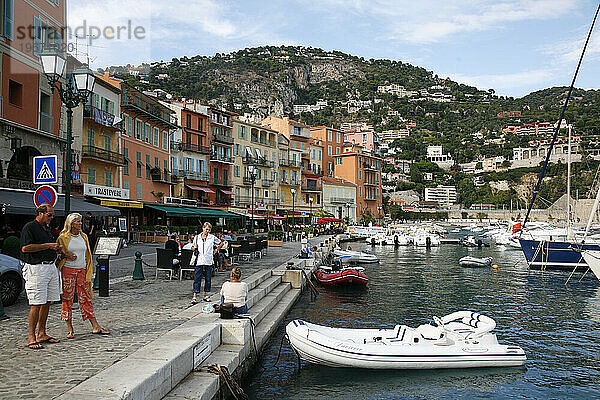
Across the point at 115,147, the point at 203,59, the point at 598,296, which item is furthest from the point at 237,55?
the point at 598,296

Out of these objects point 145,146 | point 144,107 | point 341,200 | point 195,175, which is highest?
point 144,107

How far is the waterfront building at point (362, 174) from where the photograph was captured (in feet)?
259

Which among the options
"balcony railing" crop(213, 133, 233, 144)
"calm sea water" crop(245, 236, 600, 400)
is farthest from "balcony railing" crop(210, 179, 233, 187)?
"calm sea water" crop(245, 236, 600, 400)

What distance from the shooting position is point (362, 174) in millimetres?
80500

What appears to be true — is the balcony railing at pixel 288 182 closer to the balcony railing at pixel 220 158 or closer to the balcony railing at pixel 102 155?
the balcony railing at pixel 220 158

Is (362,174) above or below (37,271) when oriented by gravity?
above

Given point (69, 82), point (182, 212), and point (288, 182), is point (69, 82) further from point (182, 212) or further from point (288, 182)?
point (288, 182)

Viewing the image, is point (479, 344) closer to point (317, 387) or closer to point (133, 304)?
point (317, 387)

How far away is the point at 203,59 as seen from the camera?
172 metres

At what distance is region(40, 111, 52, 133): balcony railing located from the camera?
70.0ft

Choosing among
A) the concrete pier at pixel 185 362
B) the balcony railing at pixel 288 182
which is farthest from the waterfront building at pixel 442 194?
the concrete pier at pixel 185 362

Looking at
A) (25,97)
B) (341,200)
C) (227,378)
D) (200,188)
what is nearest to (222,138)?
(200,188)

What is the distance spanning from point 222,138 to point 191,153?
17.7ft

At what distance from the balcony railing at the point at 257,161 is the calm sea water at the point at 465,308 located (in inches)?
1163
